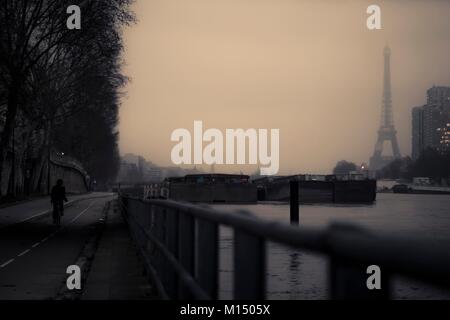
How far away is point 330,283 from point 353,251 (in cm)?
31

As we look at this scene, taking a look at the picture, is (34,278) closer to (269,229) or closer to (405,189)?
(269,229)

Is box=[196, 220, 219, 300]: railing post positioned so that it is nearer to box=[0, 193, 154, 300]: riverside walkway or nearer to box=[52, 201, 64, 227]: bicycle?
box=[0, 193, 154, 300]: riverside walkway

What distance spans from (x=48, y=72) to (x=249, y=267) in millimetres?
63960

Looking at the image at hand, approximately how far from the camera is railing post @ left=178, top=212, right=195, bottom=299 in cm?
699

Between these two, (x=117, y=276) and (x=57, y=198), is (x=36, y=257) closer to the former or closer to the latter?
(x=117, y=276)

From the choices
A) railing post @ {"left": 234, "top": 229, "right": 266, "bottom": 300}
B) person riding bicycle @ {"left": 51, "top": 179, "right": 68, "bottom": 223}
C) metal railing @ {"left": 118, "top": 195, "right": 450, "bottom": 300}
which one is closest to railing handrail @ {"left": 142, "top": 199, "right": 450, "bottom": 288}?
metal railing @ {"left": 118, "top": 195, "right": 450, "bottom": 300}

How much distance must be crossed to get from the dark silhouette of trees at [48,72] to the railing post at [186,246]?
37189 millimetres

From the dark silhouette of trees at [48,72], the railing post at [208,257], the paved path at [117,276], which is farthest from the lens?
the dark silhouette of trees at [48,72]

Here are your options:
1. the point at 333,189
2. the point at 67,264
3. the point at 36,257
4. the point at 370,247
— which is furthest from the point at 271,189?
the point at 370,247

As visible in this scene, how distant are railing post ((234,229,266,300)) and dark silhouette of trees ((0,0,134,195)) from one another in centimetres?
4050

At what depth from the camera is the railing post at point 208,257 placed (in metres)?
5.69

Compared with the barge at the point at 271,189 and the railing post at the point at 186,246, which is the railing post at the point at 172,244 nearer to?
the railing post at the point at 186,246

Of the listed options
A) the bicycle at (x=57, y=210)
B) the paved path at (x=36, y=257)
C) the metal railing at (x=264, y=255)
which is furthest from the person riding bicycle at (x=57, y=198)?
the metal railing at (x=264, y=255)

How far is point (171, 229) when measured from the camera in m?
9.05
